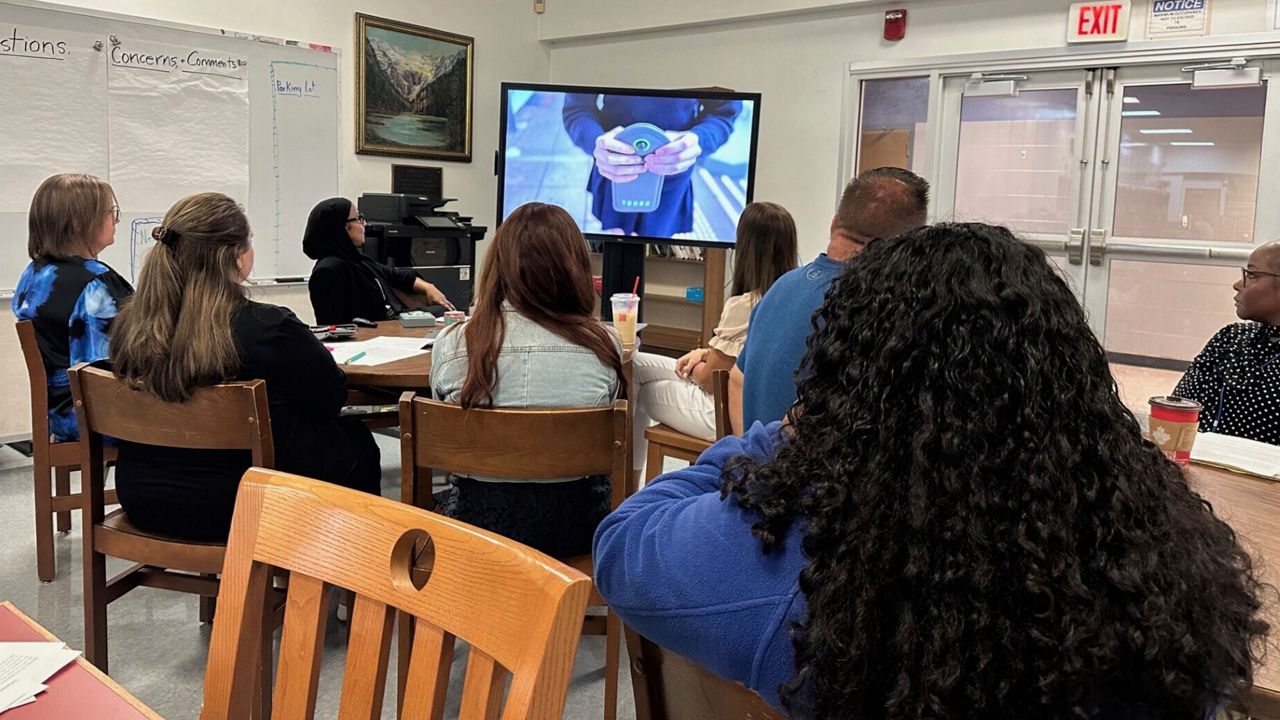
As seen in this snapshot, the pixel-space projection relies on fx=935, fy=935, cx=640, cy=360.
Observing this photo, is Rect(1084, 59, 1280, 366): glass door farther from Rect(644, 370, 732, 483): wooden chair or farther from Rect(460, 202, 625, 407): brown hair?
Rect(460, 202, 625, 407): brown hair

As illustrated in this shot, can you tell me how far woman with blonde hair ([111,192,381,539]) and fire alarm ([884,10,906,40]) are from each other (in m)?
4.14

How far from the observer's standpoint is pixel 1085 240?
15.8 feet

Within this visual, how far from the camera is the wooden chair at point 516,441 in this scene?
1.77 m

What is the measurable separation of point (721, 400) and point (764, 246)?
812 mm

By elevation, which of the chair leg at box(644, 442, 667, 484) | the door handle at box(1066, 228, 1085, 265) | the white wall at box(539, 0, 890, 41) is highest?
the white wall at box(539, 0, 890, 41)

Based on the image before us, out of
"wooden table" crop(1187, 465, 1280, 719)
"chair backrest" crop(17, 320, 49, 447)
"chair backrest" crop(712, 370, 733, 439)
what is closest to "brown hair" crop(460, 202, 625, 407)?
"chair backrest" crop(712, 370, 733, 439)

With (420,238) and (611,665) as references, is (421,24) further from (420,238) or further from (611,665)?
(611,665)

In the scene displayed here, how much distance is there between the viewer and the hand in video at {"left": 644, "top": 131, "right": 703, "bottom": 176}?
4.23m

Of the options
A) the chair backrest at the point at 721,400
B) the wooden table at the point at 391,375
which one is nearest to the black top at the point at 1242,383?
the chair backrest at the point at 721,400

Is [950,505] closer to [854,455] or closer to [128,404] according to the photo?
Answer: [854,455]

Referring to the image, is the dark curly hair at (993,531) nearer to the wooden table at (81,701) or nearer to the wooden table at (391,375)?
the wooden table at (81,701)

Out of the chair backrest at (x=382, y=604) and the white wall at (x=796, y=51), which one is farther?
the white wall at (x=796, y=51)

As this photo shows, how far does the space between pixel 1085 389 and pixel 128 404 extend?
5.88 ft

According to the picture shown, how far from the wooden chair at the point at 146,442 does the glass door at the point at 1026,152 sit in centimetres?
374
